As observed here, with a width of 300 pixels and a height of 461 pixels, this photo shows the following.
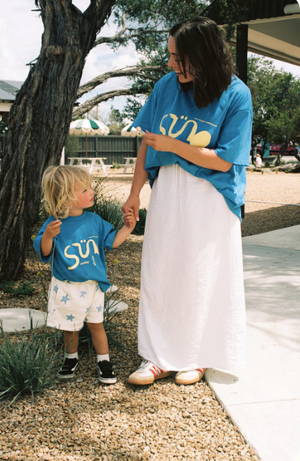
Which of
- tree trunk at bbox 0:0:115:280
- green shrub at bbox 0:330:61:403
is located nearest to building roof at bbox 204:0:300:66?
tree trunk at bbox 0:0:115:280

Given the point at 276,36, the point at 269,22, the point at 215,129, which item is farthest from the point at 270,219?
the point at 215,129

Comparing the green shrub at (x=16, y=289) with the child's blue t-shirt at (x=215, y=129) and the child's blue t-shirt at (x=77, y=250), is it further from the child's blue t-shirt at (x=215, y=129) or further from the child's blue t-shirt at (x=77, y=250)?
the child's blue t-shirt at (x=215, y=129)

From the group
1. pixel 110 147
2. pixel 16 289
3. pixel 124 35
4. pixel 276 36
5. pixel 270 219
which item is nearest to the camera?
pixel 16 289

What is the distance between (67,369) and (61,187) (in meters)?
0.93

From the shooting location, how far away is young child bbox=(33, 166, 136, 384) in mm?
2250

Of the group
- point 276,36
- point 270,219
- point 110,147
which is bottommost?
point 270,219

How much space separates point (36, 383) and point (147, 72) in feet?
43.2

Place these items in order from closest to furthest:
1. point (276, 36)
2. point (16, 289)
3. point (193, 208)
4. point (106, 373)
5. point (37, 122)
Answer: point (193, 208)
point (106, 373)
point (16, 289)
point (37, 122)
point (276, 36)

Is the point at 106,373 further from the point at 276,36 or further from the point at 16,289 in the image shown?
the point at 276,36

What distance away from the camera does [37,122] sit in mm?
3928

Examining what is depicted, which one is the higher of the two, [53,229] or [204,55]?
[204,55]

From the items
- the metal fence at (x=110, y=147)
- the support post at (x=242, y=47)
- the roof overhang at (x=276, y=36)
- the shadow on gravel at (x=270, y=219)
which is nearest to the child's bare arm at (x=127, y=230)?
the shadow on gravel at (x=270, y=219)

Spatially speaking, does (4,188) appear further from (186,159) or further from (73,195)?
Result: (186,159)

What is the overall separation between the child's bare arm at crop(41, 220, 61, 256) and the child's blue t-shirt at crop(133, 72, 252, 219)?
1.83ft
